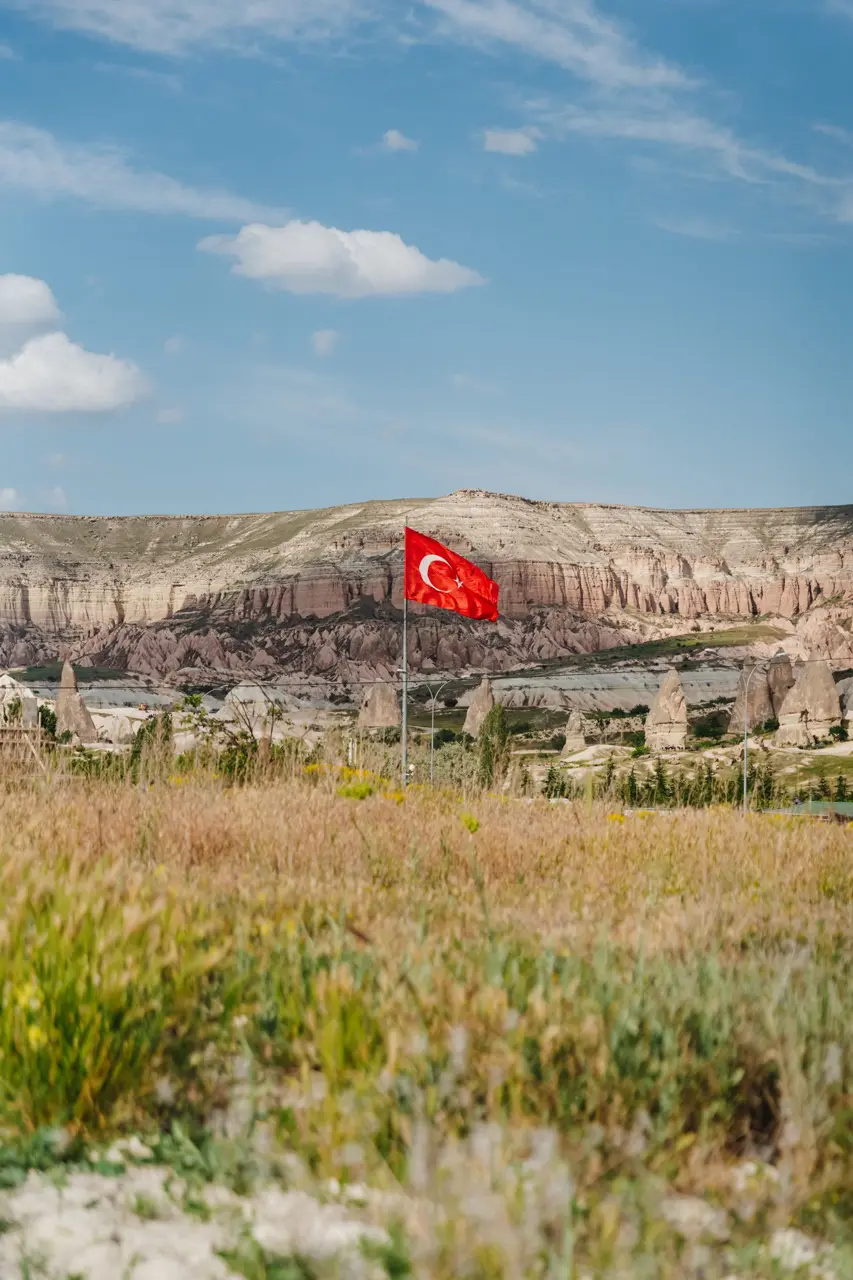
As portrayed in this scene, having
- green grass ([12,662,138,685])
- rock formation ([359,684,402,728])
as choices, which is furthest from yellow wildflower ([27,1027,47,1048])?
green grass ([12,662,138,685])

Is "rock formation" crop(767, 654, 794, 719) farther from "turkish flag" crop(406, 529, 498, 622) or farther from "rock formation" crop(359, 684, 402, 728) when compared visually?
"turkish flag" crop(406, 529, 498, 622)

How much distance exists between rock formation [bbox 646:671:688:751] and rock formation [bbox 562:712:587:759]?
5.57 meters

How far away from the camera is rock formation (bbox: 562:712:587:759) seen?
81625 millimetres

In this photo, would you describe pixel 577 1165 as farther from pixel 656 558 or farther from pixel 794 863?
pixel 656 558

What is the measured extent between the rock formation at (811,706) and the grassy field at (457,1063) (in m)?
90.3

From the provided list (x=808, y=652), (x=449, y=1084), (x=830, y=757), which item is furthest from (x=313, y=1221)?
(x=808, y=652)

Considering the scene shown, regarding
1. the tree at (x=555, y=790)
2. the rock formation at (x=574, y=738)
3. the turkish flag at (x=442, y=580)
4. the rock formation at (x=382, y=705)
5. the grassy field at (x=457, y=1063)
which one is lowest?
the rock formation at (x=574, y=738)

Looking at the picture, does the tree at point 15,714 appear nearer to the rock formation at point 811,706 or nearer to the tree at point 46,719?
the tree at point 46,719

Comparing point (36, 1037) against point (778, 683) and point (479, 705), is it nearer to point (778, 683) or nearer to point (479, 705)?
point (479, 705)

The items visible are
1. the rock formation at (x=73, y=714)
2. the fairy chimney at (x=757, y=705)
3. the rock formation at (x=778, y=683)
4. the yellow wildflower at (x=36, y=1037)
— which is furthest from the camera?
the rock formation at (x=778, y=683)

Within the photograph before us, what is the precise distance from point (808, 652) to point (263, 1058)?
131 m

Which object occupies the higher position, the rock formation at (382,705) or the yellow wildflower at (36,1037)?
the yellow wildflower at (36,1037)

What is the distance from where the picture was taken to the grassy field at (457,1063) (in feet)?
7.54

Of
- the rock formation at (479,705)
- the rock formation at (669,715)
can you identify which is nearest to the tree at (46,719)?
the rock formation at (479,705)
